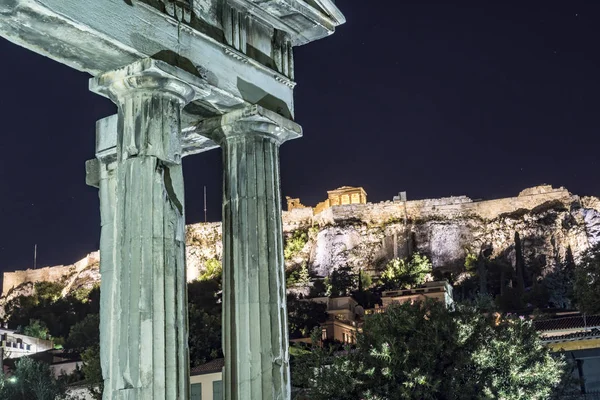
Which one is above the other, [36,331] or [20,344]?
[36,331]

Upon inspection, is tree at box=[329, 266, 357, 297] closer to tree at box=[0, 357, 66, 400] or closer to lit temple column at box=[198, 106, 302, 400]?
tree at box=[0, 357, 66, 400]

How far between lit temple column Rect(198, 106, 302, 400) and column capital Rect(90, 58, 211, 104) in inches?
48.3

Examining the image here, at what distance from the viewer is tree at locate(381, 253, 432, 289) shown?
251 feet

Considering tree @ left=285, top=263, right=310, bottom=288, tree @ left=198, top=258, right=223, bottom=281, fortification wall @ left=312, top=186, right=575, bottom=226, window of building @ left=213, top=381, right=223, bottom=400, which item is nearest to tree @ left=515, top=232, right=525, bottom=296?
fortification wall @ left=312, top=186, right=575, bottom=226

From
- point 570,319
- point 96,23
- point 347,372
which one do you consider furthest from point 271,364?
point 570,319

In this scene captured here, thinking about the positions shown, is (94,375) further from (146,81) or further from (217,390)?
(146,81)

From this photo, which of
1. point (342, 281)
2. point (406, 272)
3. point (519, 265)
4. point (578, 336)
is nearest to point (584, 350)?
point (578, 336)

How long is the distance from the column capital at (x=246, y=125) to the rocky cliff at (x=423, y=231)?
77.4 meters

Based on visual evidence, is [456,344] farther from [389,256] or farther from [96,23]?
[389,256]

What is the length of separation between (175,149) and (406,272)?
74.1m

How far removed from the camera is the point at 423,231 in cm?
9162

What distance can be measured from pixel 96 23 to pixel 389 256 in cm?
8430

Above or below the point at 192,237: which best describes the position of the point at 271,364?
below

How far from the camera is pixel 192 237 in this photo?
300 ft
